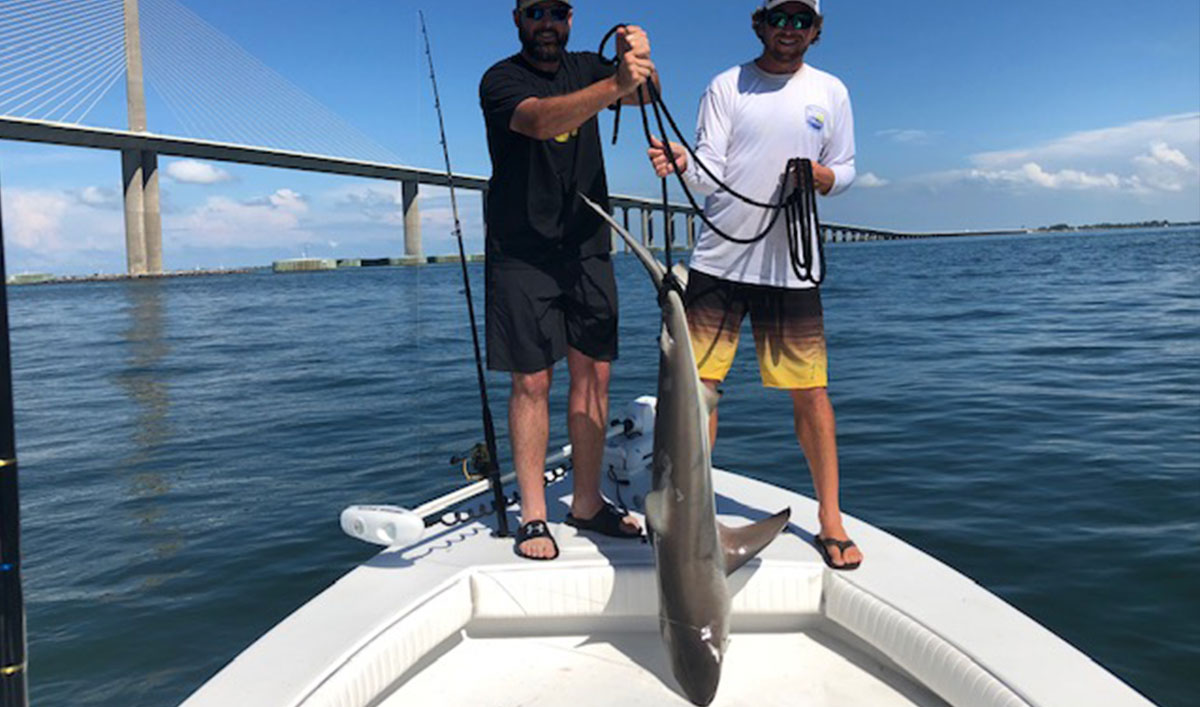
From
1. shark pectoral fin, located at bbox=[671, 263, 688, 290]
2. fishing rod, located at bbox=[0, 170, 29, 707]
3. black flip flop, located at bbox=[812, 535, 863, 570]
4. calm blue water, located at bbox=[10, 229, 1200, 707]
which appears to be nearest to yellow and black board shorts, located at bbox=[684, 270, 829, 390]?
shark pectoral fin, located at bbox=[671, 263, 688, 290]

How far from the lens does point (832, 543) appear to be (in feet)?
9.93

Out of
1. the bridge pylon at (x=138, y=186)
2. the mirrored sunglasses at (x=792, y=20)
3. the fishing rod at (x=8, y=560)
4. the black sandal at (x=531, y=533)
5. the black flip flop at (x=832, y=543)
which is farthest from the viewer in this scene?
the bridge pylon at (x=138, y=186)

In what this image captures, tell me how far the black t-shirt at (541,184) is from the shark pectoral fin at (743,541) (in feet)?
4.19

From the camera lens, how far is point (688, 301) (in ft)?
11.0

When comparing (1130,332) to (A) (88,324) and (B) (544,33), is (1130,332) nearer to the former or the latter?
(B) (544,33)

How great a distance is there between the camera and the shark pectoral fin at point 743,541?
103 inches

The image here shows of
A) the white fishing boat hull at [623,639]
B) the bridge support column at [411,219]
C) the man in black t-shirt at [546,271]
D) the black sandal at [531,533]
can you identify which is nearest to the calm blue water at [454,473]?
the white fishing boat hull at [623,639]

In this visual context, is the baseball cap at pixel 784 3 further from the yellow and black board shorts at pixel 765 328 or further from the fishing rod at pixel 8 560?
the fishing rod at pixel 8 560

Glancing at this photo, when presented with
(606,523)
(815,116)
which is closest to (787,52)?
(815,116)

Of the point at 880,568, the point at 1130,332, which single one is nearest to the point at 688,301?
the point at 880,568

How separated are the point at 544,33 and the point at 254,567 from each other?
380 cm

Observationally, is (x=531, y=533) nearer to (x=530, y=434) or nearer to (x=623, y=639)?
(x=530, y=434)

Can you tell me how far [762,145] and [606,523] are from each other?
1601 mm

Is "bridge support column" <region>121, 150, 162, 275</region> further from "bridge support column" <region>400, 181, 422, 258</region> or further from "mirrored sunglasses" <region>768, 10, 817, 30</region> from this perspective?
"mirrored sunglasses" <region>768, 10, 817, 30</region>
